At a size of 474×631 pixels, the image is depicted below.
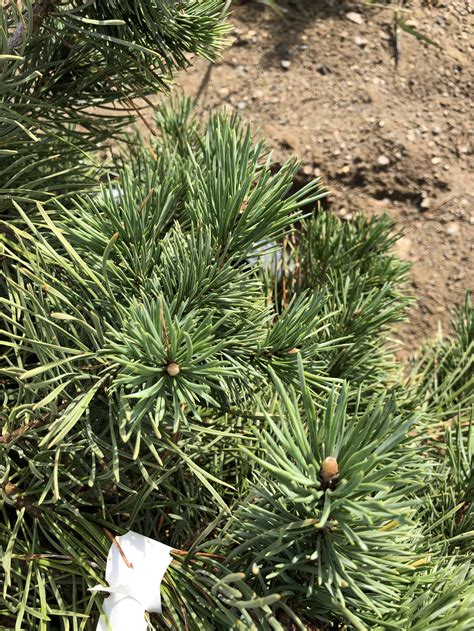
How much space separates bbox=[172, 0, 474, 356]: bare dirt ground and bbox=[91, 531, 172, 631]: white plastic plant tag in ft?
2.73

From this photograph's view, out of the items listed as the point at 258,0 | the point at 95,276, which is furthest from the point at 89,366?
the point at 258,0

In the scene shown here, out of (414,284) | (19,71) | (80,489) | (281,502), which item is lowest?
(414,284)

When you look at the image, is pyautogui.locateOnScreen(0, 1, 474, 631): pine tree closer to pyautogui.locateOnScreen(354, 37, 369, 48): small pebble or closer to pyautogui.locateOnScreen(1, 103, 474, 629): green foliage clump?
pyautogui.locateOnScreen(1, 103, 474, 629): green foliage clump

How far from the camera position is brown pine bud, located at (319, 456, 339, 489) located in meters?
0.35

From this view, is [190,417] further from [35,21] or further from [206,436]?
[35,21]

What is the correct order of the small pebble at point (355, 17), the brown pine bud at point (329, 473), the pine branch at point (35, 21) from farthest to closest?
the small pebble at point (355, 17), the pine branch at point (35, 21), the brown pine bud at point (329, 473)

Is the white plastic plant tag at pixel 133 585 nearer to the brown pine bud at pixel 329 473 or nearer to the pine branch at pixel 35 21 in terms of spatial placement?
the brown pine bud at pixel 329 473

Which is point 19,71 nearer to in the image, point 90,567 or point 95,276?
point 95,276

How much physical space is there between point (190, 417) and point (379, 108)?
0.91m

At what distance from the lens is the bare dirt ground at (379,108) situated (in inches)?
48.1

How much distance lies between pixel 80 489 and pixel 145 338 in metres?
0.19

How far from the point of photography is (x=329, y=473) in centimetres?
36

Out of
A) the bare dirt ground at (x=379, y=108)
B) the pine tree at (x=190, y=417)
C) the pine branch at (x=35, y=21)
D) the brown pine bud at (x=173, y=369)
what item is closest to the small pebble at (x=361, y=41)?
the bare dirt ground at (x=379, y=108)

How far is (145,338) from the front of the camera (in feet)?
1.27
